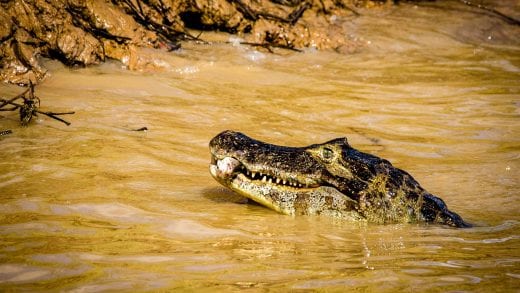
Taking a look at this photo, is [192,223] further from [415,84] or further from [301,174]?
[415,84]

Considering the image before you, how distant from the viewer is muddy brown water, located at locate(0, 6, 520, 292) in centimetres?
304

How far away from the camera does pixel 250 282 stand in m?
2.90

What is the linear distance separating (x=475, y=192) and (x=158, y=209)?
10.0 feet

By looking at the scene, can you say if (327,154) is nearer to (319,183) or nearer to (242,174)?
(319,183)

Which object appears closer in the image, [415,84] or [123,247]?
[123,247]

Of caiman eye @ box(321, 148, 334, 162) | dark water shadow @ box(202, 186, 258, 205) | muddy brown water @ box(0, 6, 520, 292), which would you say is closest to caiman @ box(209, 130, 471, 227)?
caiman eye @ box(321, 148, 334, 162)

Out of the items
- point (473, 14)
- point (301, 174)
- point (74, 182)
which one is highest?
point (473, 14)

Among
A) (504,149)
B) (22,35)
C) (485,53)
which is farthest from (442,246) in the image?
(485,53)

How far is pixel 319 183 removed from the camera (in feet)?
14.9

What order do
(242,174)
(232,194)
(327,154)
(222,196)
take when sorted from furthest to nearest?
(232,194)
(222,196)
(327,154)
(242,174)

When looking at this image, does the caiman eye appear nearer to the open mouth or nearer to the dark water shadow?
the open mouth

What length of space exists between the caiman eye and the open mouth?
0.73 ft

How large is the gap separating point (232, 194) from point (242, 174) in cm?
55

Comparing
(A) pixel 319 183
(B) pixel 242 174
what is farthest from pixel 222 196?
(A) pixel 319 183
